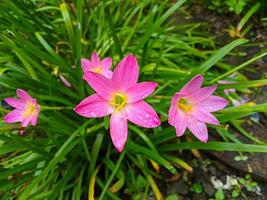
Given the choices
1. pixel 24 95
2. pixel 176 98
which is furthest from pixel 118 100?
pixel 24 95

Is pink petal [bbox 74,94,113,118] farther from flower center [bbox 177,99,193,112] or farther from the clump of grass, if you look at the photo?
the clump of grass

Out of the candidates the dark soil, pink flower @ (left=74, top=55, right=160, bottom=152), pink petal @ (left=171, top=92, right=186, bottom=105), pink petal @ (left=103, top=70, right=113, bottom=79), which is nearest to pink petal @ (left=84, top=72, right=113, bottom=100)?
pink flower @ (left=74, top=55, right=160, bottom=152)

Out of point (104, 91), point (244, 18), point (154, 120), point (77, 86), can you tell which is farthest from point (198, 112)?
point (244, 18)

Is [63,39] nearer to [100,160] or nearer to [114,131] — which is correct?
[100,160]

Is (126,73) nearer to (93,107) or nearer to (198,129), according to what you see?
(93,107)

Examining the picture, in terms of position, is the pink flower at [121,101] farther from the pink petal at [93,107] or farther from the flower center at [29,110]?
the flower center at [29,110]
